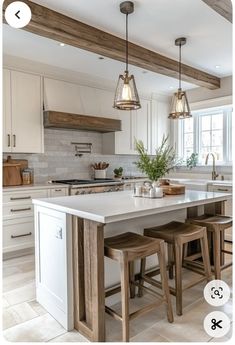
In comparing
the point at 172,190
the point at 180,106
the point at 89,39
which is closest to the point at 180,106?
the point at 180,106

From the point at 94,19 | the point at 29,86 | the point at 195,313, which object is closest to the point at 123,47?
the point at 94,19

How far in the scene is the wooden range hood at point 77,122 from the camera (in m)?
3.74

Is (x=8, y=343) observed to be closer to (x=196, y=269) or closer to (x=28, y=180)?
(x=196, y=269)

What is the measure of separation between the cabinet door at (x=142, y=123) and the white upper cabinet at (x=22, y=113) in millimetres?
1908

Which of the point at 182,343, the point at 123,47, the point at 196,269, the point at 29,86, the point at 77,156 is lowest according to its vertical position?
the point at 182,343

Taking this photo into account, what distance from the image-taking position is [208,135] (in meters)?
5.17

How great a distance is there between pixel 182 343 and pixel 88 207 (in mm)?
1081

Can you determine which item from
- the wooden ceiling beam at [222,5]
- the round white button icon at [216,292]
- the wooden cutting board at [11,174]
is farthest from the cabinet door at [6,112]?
the round white button icon at [216,292]

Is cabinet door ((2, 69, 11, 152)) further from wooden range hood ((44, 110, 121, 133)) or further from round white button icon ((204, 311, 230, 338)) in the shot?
round white button icon ((204, 311, 230, 338))

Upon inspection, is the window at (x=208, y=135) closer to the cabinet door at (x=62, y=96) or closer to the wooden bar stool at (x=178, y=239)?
the cabinet door at (x=62, y=96)

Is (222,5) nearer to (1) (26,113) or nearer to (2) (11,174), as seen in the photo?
(1) (26,113)

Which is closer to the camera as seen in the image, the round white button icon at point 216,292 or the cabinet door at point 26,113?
the round white button icon at point 216,292

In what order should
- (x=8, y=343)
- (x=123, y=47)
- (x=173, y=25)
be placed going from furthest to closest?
(x=123, y=47), (x=173, y=25), (x=8, y=343)

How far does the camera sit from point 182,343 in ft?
5.75
